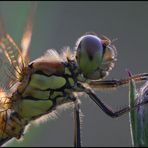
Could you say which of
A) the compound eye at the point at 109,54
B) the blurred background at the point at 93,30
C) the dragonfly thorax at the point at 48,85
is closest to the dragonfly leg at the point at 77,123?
the dragonfly thorax at the point at 48,85

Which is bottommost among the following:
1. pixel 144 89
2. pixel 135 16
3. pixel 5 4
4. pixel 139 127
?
pixel 139 127

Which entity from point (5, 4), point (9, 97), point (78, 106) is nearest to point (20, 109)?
point (9, 97)

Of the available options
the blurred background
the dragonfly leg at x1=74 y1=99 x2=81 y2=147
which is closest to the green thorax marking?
the dragonfly leg at x1=74 y1=99 x2=81 y2=147

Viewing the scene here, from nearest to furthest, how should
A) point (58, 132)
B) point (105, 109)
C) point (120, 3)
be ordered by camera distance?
point (105, 109)
point (58, 132)
point (120, 3)

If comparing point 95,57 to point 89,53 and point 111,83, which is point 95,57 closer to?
point 89,53

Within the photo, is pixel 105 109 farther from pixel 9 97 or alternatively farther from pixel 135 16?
pixel 135 16

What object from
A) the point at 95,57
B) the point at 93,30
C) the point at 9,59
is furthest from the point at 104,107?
the point at 93,30

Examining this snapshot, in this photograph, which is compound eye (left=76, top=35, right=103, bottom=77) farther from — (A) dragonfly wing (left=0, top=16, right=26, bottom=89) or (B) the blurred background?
(B) the blurred background
